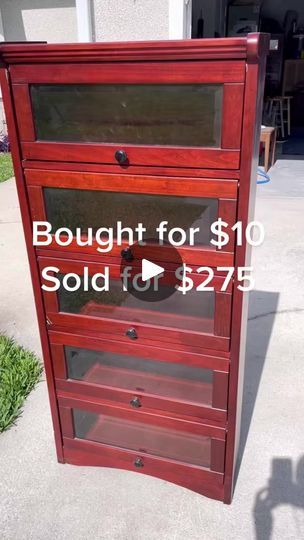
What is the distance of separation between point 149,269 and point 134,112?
0.54 m

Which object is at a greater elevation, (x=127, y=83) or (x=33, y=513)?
(x=127, y=83)

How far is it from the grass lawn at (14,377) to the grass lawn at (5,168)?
16.3 feet

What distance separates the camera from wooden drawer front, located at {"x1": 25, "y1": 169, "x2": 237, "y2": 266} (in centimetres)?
149

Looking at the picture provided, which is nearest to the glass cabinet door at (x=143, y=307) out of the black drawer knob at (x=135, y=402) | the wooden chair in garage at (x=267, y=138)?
the black drawer knob at (x=135, y=402)

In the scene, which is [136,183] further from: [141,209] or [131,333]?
[131,333]

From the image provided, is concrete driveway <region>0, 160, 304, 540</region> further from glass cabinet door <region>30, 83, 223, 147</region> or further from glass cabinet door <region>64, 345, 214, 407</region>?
glass cabinet door <region>30, 83, 223, 147</region>

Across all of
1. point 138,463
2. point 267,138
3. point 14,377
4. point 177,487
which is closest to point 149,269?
point 138,463

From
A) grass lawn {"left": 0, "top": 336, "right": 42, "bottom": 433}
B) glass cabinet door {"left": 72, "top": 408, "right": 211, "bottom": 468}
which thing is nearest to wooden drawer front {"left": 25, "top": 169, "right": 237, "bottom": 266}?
glass cabinet door {"left": 72, "top": 408, "right": 211, "bottom": 468}

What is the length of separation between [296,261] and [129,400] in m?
2.88

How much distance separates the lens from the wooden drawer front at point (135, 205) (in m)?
1.49

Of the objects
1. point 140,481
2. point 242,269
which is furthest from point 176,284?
point 140,481

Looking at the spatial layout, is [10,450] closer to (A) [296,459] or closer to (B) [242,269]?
(A) [296,459]

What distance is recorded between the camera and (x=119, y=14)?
5.34 m

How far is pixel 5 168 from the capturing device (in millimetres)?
→ 8062
